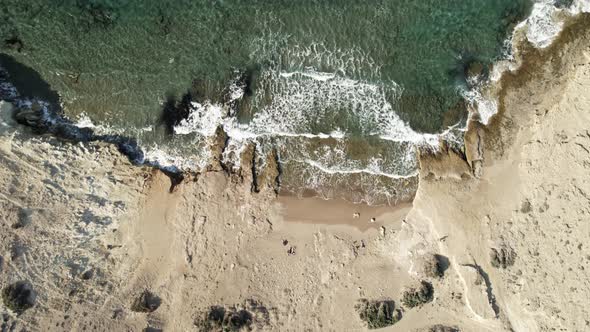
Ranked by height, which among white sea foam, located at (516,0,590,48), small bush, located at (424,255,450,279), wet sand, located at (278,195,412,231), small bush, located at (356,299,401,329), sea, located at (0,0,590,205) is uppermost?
white sea foam, located at (516,0,590,48)

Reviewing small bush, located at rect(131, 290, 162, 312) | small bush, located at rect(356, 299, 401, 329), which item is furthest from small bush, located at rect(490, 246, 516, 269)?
small bush, located at rect(131, 290, 162, 312)

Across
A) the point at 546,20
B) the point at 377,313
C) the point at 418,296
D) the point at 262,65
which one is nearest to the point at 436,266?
the point at 418,296

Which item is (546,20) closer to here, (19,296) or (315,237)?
(315,237)

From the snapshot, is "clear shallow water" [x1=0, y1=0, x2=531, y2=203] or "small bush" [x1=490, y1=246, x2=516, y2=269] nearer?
"small bush" [x1=490, y1=246, x2=516, y2=269]

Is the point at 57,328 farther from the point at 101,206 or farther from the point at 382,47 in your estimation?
the point at 382,47

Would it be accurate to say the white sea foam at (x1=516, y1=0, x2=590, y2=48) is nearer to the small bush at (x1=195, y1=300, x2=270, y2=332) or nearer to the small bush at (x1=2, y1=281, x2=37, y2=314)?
the small bush at (x1=195, y1=300, x2=270, y2=332)

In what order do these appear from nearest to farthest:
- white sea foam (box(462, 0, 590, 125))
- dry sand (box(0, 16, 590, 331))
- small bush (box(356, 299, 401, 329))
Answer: dry sand (box(0, 16, 590, 331))
small bush (box(356, 299, 401, 329))
white sea foam (box(462, 0, 590, 125))
